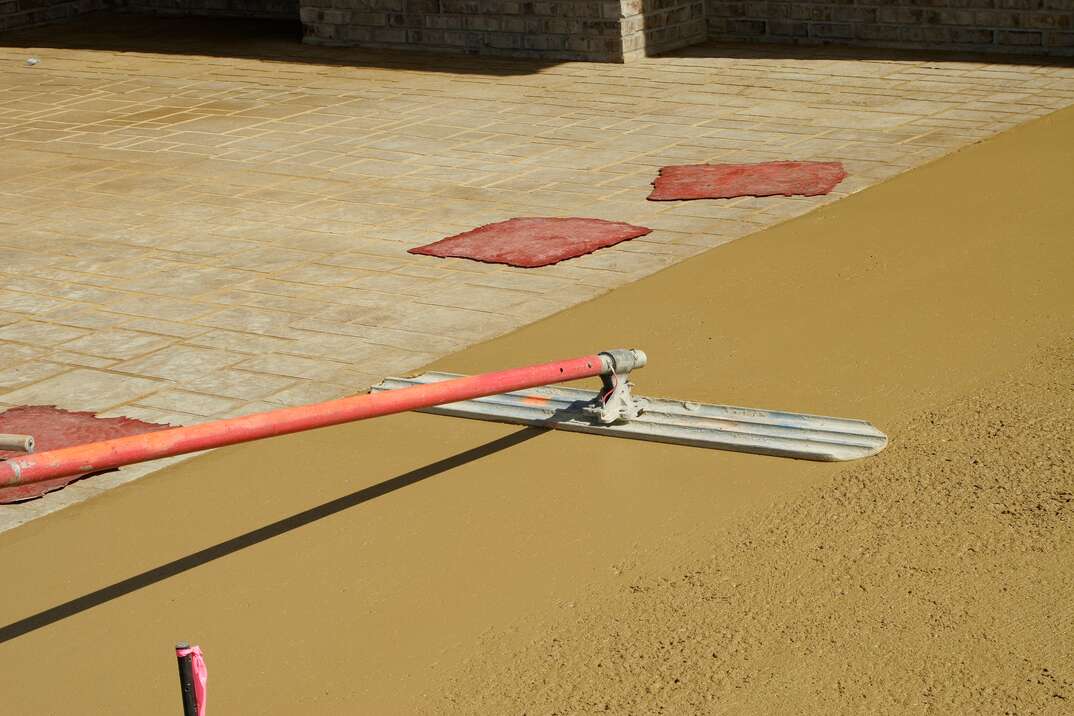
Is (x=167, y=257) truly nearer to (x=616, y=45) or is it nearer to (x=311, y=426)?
(x=311, y=426)

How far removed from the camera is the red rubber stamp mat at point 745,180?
333 inches

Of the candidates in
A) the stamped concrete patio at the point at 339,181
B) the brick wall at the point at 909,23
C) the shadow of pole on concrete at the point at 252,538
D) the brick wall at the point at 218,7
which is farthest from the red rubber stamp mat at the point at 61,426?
the brick wall at the point at 218,7

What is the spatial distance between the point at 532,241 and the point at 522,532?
3.44 m

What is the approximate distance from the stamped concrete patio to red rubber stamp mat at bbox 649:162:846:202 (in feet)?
0.47

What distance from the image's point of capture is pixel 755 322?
6262 millimetres

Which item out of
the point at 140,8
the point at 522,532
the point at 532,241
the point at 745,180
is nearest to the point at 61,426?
the point at 522,532

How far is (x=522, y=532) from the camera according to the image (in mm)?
4500

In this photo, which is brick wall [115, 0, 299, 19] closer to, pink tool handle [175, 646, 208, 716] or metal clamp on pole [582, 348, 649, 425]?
metal clamp on pole [582, 348, 649, 425]

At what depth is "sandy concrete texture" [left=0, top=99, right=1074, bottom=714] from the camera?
149 inches

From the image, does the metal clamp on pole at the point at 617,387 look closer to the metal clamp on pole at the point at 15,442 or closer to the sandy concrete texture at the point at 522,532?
the sandy concrete texture at the point at 522,532

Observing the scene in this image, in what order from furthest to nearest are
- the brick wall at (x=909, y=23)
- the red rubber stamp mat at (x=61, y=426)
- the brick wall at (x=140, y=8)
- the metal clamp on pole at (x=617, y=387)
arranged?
the brick wall at (x=140, y=8)
the brick wall at (x=909, y=23)
the red rubber stamp mat at (x=61, y=426)
the metal clamp on pole at (x=617, y=387)

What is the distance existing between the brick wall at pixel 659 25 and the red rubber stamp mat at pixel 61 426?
8.32 metres

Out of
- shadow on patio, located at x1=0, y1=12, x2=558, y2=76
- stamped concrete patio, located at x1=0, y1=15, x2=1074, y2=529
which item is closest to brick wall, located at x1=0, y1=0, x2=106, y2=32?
shadow on patio, located at x1=0, y1=12, x2=558, y2=76

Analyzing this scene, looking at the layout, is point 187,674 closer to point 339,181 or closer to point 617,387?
point 617,387
